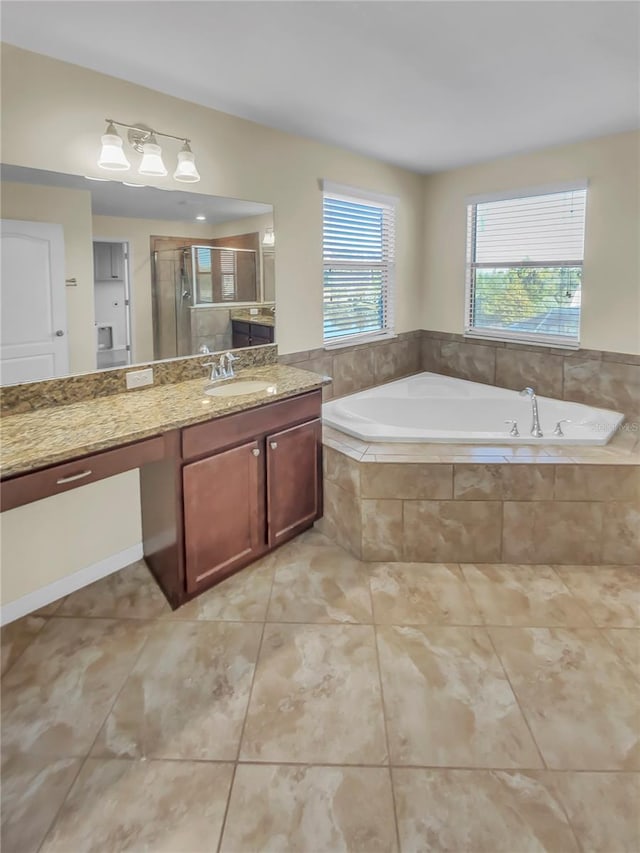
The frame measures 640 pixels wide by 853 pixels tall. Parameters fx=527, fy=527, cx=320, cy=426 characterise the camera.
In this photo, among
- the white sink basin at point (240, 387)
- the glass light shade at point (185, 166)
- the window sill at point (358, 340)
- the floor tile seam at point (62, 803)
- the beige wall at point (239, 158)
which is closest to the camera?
the floor tile seam at point (62, 803)

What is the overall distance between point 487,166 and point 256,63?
7.63ft

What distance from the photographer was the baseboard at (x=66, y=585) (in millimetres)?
2299

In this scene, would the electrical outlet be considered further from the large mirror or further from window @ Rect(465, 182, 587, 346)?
window @ Rect(465, 182, 587, 346)

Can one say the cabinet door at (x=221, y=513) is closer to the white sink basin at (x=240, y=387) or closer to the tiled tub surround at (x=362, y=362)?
the white sink basin at (x=240, y=387)

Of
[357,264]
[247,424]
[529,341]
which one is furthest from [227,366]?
[529,341]

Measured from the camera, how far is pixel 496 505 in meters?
2.69

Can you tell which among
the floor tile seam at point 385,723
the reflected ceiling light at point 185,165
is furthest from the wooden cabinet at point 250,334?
the floor tile seam at point 385,723

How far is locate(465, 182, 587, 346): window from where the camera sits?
12.0 feet

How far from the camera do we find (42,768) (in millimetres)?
1607

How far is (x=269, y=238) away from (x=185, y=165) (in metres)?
0.72

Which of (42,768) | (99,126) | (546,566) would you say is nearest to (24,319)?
(99,126)

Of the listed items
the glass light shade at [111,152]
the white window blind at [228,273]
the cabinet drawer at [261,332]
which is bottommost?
the cabinet drawer at [261,332]

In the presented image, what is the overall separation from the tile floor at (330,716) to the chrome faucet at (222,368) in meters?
1.06

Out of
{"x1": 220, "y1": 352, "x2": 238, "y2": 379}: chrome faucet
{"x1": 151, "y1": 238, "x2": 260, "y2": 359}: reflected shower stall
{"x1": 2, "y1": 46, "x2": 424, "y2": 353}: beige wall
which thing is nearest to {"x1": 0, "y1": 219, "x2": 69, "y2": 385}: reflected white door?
{"x1": 2, "y1": 46, "x2": 424, "y2": 353}: beige wall
